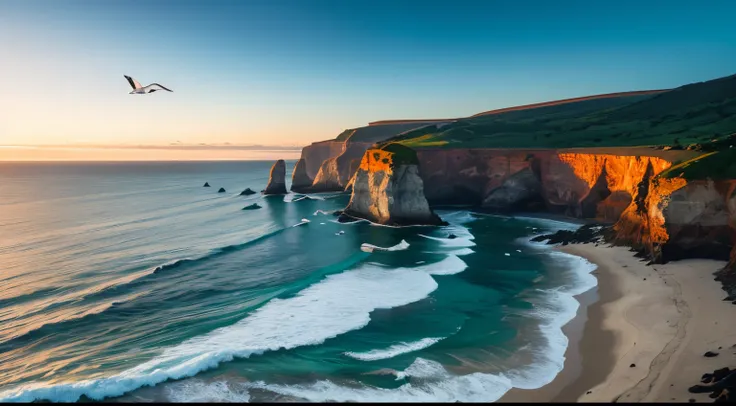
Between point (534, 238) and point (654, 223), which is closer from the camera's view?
point (654, 223)

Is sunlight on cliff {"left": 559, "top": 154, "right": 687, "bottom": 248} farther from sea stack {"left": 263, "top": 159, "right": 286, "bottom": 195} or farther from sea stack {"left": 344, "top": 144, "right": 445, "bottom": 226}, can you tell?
sea stack {"left": 263, "top": 159, "right": 286, "bottom": 195}

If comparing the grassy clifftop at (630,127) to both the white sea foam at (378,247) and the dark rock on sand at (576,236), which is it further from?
the white sea foam at (378,247)

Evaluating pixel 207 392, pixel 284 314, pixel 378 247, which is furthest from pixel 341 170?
pixel 207 392

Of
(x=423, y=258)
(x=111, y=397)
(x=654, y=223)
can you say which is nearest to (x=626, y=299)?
(x=654, y=223)

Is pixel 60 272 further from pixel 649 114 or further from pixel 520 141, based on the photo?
pixel 649 114

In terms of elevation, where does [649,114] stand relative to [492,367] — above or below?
above

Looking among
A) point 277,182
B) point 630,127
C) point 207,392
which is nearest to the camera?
point 207,392

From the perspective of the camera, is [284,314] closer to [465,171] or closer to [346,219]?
[346,219]
